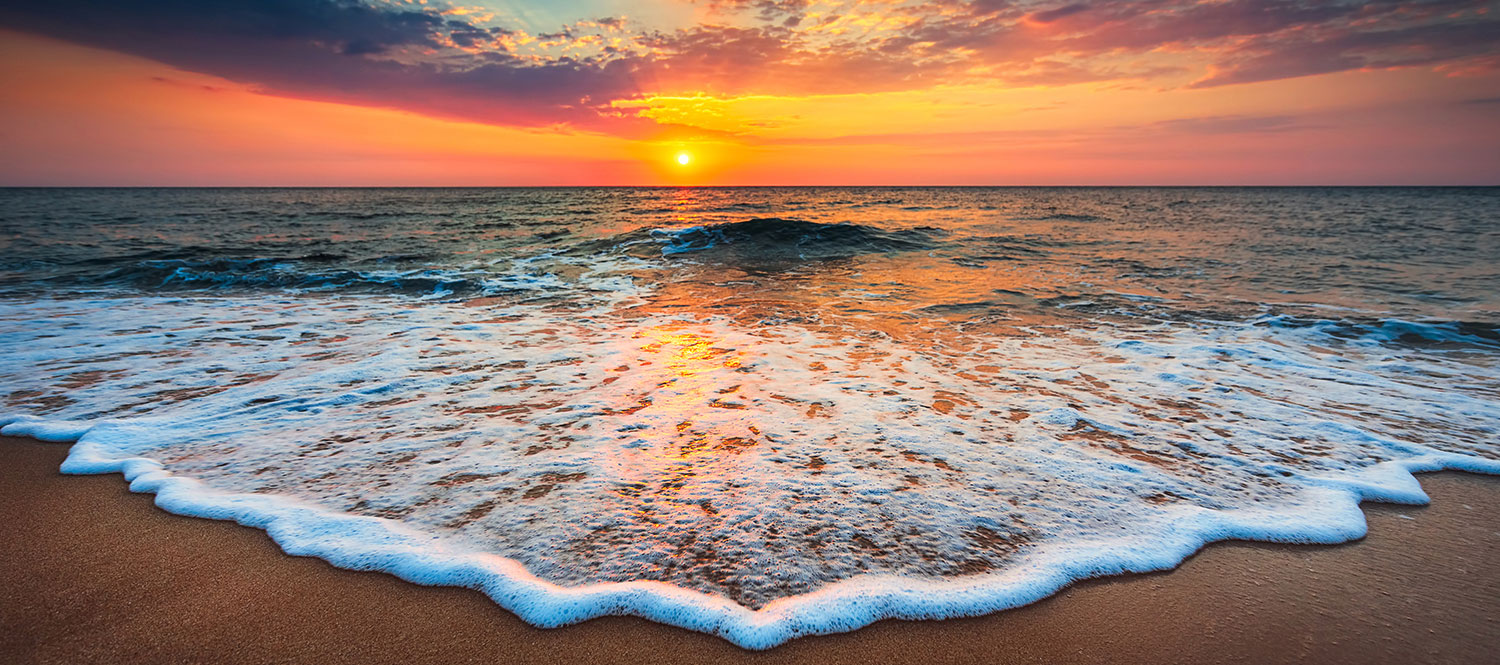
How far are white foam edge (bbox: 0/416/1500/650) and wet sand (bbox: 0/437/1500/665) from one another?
52 millimetres

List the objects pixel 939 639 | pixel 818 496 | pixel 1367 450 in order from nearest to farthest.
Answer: pixel 939 639 < pixel 818 496 < pixel 1367 450

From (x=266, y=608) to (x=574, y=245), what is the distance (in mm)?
14508

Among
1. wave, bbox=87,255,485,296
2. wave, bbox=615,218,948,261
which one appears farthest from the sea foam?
wave, bbox=615,218,948,261

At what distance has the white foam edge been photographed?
206cm

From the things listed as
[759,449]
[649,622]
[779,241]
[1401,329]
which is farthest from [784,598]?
[779,241]

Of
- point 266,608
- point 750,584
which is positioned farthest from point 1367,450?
point 266,608

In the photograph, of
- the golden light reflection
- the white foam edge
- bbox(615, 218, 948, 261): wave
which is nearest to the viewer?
the white foam edge

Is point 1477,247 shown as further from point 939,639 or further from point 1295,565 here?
point 939,639

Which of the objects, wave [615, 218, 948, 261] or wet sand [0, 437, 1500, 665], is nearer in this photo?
wet sand [0, 437, 1500, 665]

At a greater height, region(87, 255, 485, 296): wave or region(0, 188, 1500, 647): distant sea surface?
region(87, 255, 485, 296): wave

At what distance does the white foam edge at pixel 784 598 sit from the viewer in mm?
2057

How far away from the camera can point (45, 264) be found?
11.5 m

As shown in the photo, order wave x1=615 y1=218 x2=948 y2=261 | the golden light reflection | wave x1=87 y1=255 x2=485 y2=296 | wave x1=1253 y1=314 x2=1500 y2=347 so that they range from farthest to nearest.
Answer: wave x1=615 y1=218 x2=948 y2=261
wave x1=87 y1=255 x2=485 y2=296
wave x1=1253 y1=314 x2=1500 y2=347
the golden light reflection

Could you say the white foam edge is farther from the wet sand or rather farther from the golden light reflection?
the golden light reflection
